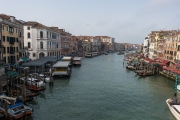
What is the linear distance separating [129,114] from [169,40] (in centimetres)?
3367

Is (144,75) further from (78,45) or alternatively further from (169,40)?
(78,45)

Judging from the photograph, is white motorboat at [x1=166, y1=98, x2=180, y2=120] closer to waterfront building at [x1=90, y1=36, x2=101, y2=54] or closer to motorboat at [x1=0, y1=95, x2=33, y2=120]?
motorboat at [x1=0, y1=95, x2=33, y2=120]

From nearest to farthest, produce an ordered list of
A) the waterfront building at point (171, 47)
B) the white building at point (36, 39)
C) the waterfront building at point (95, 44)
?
the waterfront building at point (171, 47), the white building at point (36, 39), the waterfront building at point (95, 44)

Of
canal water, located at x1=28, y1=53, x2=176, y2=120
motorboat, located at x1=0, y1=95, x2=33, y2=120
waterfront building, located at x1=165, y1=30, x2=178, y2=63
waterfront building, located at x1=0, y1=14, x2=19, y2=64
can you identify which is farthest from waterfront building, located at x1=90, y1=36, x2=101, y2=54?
motorboat, located at x1=0, y1=95, x2=33, y2=120

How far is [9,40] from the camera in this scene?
30.8m

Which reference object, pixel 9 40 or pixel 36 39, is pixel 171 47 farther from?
pixel 9 40

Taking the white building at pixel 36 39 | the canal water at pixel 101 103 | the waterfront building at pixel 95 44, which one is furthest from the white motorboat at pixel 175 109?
the waterfront building at pixel 95 44

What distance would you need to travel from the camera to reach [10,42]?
3123cm

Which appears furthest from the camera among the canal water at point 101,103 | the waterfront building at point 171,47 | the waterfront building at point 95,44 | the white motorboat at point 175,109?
the waterfront building at point 95,44

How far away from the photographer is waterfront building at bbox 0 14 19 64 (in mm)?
28759

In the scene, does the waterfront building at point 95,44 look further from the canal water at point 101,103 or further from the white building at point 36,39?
the canal water at point 101,103

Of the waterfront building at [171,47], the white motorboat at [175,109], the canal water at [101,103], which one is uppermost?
the waterfront building at [171,47]

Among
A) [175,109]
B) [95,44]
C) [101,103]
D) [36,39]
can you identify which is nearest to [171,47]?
[175,109]

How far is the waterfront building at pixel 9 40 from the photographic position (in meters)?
28.8
